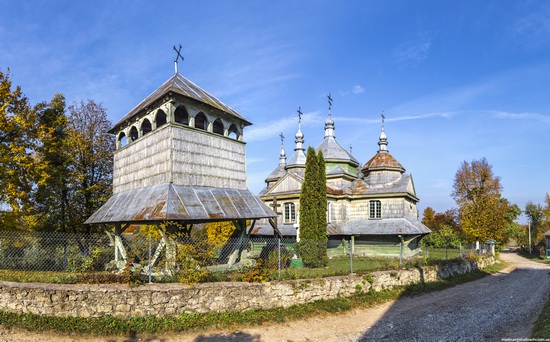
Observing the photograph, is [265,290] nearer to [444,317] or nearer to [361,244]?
[444,317]

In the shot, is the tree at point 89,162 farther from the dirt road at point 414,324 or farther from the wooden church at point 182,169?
the dirt road at point 414,324

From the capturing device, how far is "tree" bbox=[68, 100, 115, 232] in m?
19.9

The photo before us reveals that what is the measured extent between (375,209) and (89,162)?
20.1 m

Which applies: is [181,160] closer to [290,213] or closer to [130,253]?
[130,253]

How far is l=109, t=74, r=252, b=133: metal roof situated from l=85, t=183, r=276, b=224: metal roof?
11.6ft

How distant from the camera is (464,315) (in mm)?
11016

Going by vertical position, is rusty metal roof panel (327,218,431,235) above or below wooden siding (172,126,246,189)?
below

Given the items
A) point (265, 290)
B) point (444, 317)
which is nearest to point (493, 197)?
point (444, 317)

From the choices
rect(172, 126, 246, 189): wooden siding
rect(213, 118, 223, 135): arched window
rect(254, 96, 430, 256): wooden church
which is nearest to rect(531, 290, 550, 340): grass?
rect(172, 126, 246, 189): wooden siding

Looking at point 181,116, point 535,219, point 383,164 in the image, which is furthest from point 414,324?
point 535,219

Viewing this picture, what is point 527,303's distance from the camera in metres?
12.6

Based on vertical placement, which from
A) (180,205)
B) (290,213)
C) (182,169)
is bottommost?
(290,213)

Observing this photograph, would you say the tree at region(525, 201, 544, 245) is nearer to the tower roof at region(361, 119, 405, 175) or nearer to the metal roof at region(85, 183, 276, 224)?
the tower roof at region(361, 119, 405, 175)

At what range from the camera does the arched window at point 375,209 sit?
83.9 feet
